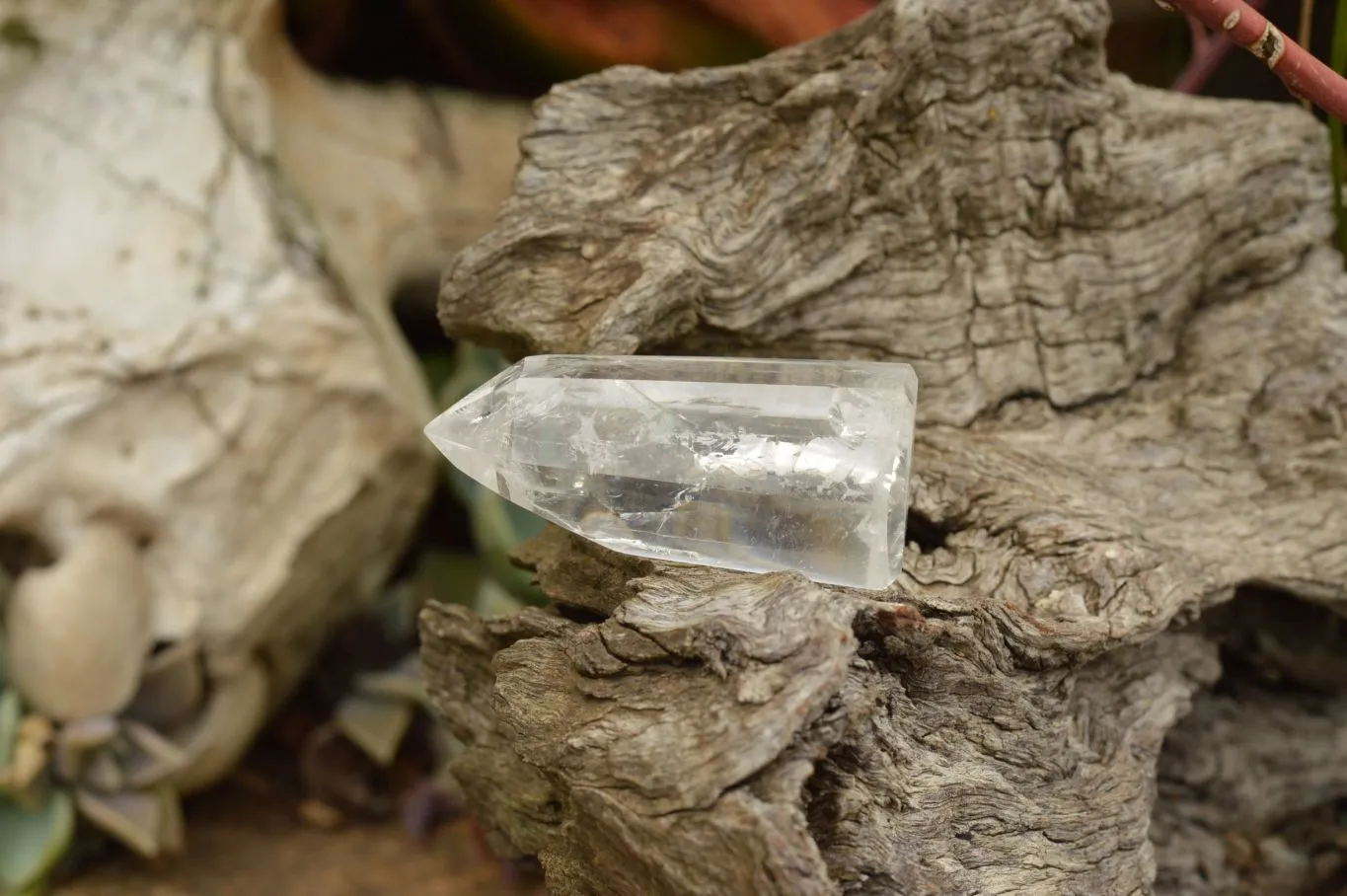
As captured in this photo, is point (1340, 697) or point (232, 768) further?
point (232, 768)

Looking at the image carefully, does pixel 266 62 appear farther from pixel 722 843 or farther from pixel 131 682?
pixel 722 843

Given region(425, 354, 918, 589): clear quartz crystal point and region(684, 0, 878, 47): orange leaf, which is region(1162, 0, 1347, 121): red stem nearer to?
region(425, 354, 918, 589): clear quartz crystal point

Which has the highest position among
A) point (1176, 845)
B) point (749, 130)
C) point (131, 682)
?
point (749, 130)

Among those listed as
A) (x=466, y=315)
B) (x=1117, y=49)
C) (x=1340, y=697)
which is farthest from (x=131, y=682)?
(x=1117, y=49)

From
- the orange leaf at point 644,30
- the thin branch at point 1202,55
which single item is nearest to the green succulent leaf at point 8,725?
the orange leaf at point 644,30

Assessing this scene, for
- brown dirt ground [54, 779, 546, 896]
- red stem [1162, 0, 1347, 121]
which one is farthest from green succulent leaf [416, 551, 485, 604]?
red stem [1162, 0, 1347, 121]

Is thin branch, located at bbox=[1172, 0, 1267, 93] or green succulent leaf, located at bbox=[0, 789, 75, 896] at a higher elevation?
thin branch, located at bbox=[1172, 0, 1267, 93]

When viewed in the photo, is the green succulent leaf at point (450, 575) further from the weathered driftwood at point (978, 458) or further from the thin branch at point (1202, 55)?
the thin branch at point (1202, 55)
